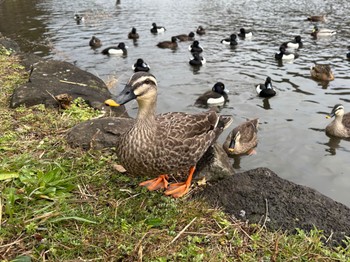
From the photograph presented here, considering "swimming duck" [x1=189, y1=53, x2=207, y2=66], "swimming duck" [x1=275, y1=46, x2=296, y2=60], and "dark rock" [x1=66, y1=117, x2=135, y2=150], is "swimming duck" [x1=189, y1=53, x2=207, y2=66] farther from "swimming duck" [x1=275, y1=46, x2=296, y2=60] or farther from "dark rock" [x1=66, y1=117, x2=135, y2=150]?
"dark rock" [x1=66, y1=117, x2=135, y2=150]

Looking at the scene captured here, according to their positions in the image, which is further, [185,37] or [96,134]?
[185,37]

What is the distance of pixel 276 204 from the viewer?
4.38 meters

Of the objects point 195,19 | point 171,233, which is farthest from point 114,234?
point 195,19

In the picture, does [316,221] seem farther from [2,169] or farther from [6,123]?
[6,123]

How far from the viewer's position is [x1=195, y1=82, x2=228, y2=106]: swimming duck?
35.2 feet

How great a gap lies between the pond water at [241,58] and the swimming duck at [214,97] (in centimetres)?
29

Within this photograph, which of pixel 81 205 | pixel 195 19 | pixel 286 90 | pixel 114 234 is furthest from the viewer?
pixel 195 19

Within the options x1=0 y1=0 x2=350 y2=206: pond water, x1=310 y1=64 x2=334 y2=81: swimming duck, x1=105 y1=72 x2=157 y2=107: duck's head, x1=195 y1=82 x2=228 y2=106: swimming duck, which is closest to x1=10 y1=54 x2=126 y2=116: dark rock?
x1=0 y1=0 x2=350 y2=206: pond water

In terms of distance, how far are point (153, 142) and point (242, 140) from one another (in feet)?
14.6

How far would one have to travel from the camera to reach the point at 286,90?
40.3 feet

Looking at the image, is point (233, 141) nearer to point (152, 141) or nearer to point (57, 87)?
point (57, 87)

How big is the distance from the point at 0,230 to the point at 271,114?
8.55 metres

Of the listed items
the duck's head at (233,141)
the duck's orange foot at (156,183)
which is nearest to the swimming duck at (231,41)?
the duck's head at (233,141)

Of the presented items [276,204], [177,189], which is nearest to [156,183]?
[177,189]
